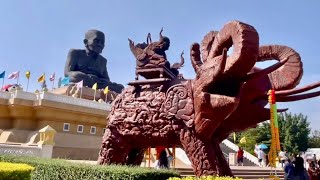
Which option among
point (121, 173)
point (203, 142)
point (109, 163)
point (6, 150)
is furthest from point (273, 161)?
point (6, 150)

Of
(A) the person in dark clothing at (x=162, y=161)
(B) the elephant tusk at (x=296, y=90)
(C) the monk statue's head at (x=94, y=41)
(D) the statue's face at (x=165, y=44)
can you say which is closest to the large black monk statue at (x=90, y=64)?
(C) the monk statue's head at (x=94, y=41)

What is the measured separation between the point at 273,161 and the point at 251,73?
180 centimetres

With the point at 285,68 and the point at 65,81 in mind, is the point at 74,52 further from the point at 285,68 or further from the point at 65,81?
the point at 285,68

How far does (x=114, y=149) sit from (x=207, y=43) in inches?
140

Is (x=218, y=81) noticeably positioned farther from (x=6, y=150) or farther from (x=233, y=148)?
(x=233, y=148)

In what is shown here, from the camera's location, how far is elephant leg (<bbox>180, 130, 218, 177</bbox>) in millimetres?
6560

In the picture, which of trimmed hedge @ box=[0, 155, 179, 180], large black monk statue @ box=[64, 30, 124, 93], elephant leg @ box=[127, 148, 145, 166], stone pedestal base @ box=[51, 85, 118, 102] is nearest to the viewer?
trimmed hedge @ box=[0, 155, 179, 180]

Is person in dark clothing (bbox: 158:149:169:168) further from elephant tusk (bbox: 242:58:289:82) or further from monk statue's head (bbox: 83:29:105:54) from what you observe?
monk statue's head (bbox: 83:29:105:54)

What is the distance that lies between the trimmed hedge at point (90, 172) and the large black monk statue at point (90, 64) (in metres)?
19.8

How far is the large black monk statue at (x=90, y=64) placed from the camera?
92.5ft

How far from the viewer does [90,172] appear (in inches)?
275

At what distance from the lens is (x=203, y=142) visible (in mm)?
6750

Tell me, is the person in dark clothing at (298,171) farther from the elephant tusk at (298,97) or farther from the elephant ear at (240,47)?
the elephant ear at (240,47)

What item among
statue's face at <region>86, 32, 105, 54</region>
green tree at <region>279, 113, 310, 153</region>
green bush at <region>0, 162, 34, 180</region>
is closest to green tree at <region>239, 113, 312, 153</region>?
green tree at <region>279, 113, 310, 153</region>
